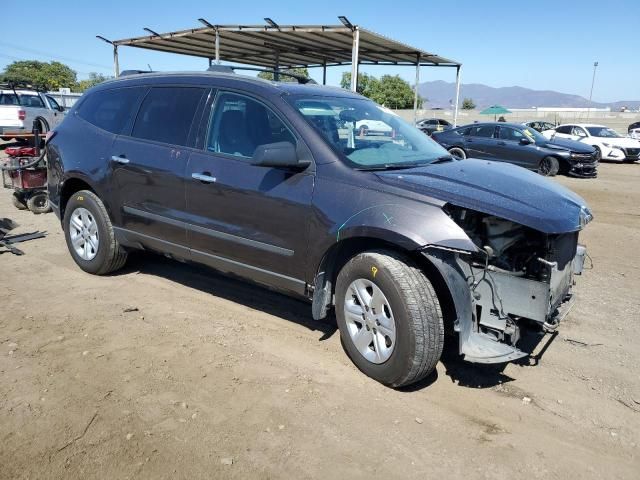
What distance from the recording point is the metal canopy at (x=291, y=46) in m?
14.5

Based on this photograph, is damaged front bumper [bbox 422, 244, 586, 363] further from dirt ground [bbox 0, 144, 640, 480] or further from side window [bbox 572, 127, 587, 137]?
side window [bbox 572, 127, 587, 137]

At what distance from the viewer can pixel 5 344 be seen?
385cm

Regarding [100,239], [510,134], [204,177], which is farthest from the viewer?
[510,134]

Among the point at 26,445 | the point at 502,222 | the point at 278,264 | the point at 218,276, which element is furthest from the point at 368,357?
the point at 218,276

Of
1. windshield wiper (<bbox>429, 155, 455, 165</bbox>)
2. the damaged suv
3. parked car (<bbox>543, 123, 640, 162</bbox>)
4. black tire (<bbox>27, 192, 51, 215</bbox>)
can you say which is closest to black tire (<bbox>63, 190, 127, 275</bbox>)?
the damaged suv

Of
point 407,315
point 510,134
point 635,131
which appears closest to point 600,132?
point 510,134

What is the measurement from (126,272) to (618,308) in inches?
190

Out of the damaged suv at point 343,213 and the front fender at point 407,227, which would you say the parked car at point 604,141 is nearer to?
the damaged suv at point 343,213

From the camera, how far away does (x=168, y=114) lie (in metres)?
4.59

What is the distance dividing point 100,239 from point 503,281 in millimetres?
3753

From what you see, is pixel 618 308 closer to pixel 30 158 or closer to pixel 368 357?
pixel 368 357

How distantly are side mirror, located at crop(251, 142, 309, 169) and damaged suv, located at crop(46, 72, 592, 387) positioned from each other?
0.01m

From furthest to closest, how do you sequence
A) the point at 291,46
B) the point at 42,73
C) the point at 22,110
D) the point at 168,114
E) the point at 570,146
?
the point at 42,73 < the point at 291,46 < the point at 22,110 < the point at 570,146 < the point at 168,114

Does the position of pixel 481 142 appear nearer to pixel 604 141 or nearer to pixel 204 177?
pixel 604 141
